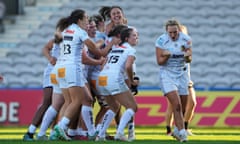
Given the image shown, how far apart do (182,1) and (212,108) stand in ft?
20.7

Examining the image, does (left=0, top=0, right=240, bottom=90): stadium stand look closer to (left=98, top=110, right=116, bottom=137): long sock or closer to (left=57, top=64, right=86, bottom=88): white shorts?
(left=98, top=110, right=116, bottom=137): long sock

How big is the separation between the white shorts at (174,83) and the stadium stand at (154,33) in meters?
8.24

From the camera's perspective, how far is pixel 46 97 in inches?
639

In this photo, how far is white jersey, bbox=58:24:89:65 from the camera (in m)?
14.9

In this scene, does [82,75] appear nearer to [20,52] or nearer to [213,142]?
[213,142]

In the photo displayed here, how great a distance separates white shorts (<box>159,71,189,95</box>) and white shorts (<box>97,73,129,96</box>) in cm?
79

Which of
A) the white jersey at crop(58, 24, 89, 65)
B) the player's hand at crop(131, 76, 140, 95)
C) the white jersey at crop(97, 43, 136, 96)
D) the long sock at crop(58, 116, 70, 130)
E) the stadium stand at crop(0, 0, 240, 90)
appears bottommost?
the stadium stand at crop(0, 0, 240, 90)

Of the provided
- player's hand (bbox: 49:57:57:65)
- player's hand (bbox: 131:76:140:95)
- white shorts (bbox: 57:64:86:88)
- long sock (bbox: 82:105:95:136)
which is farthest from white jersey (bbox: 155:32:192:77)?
player's hand (bbox: 49:57:57:65)

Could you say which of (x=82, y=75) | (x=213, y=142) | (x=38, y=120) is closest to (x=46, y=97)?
(x=38, y=120)

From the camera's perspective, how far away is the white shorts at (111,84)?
15047mm

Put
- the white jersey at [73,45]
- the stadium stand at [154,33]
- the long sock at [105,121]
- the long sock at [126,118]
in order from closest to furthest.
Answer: the white jersey at [73,45]
the long sock at [126,118]
the long sock at [105,121]
the stadium stand at [154,33]

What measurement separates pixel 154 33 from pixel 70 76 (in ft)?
39.4

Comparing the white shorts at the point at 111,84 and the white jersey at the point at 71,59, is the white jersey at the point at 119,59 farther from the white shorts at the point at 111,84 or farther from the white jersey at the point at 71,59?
the white jersey at the point at 71,59

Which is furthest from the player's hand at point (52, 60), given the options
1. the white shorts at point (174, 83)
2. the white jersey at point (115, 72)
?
the white shorts at point (174, 83)
